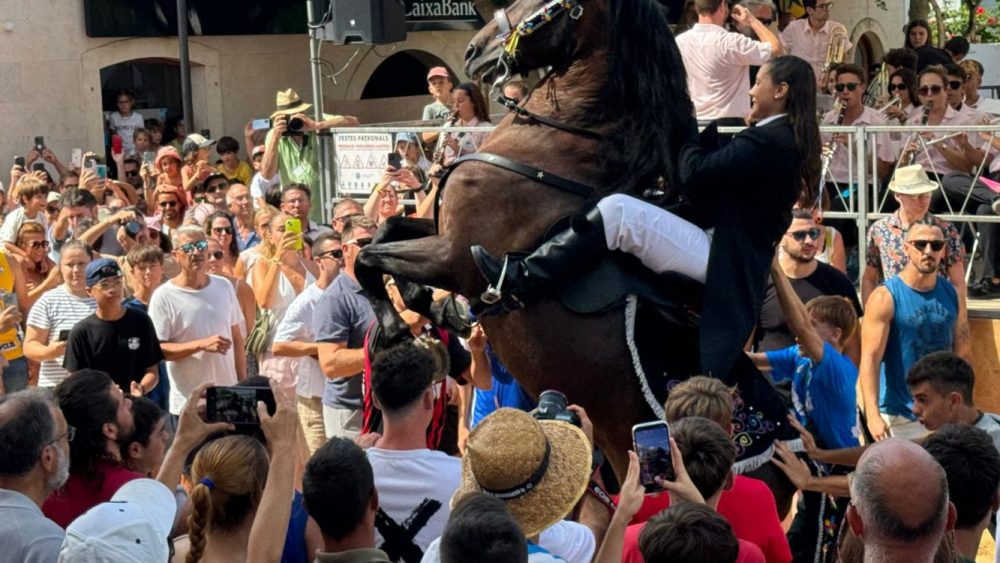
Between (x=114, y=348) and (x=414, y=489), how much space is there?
3781mm

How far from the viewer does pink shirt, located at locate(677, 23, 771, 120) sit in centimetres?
1000

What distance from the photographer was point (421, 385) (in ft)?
17.7

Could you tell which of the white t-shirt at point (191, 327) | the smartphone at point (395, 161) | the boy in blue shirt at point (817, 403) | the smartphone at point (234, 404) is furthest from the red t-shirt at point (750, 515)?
the smartphone at point (395, 161)

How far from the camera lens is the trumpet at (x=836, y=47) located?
15.1m

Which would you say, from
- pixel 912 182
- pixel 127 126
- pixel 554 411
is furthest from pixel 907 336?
pixel 127 126

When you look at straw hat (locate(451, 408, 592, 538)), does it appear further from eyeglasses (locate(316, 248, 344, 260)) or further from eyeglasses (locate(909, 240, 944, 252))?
eyeglasses (locate(909, 240, 944, 252))

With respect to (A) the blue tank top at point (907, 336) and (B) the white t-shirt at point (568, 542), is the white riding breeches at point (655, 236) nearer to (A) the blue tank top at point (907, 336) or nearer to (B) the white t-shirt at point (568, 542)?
(B) the white t-shirt at point (568, 542)

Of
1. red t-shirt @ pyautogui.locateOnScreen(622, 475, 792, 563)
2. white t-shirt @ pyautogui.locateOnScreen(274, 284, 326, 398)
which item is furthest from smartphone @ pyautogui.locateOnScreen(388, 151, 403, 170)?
red t-shirt @ pyautogui.locateOnScreen(622, 475, 792, 563)

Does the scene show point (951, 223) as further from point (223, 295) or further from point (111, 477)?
point (111, 477)

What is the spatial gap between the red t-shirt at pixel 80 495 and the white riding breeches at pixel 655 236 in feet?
6.83

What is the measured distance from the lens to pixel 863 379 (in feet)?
27.8

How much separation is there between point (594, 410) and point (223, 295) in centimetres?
335

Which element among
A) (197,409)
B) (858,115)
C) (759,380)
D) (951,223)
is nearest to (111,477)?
(197,409)

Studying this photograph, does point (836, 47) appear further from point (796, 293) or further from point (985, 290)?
point (796, 293)
